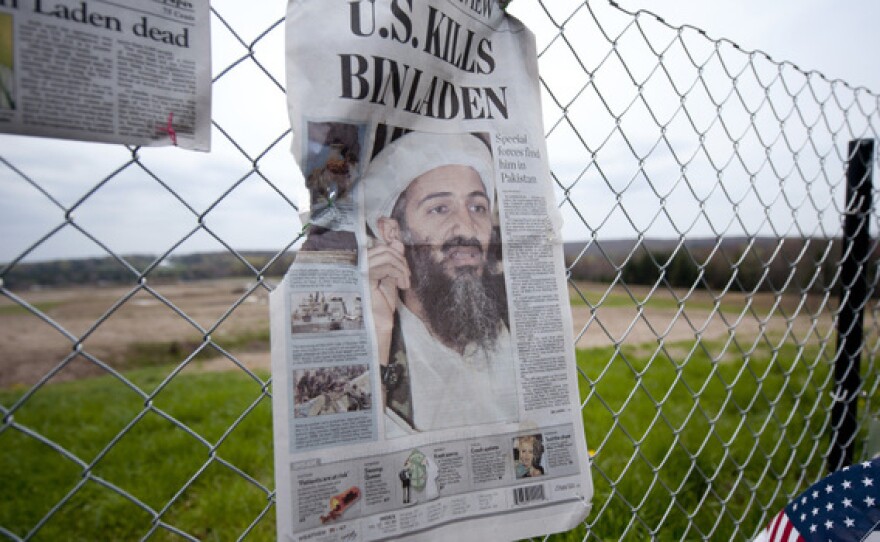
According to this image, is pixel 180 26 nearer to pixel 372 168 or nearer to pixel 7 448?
pixel 372 168

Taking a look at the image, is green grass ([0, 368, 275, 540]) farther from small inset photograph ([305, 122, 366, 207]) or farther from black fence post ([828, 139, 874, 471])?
black fence post ([828, 139, 874, 471])

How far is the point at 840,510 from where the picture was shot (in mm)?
969

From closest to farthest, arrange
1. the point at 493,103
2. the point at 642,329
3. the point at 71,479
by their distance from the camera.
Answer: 1. the point at 493,103
2. the point at 71,479
3. the point at 642,329

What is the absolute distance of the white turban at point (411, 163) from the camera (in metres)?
0.74

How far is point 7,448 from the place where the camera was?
2.69 metres

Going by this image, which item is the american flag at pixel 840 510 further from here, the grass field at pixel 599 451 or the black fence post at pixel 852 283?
the black fence post at pixel 852 283

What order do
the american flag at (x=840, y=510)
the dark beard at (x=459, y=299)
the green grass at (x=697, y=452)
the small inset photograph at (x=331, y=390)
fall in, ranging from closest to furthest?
the small inset photograph at (x=331, y=390)
the dark beard at (x=459, y=299)
the american flag at (x=840, y=510)
the green grass at (x=697, y=452)

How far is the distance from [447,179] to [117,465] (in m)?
2.50

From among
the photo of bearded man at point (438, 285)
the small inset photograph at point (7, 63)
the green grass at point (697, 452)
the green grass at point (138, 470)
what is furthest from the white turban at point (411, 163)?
the green grass at point (138, 470)

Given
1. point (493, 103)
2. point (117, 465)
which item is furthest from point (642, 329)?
point (493, 103)

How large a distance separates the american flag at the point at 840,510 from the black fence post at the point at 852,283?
1093 millimetres

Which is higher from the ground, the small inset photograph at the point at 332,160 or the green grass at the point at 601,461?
the small inset photograph at the point at 332,160

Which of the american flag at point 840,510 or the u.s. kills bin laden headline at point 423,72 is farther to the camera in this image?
the american flag at point 840,510

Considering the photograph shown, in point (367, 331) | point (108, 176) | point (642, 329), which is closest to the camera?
point (108, 176)
